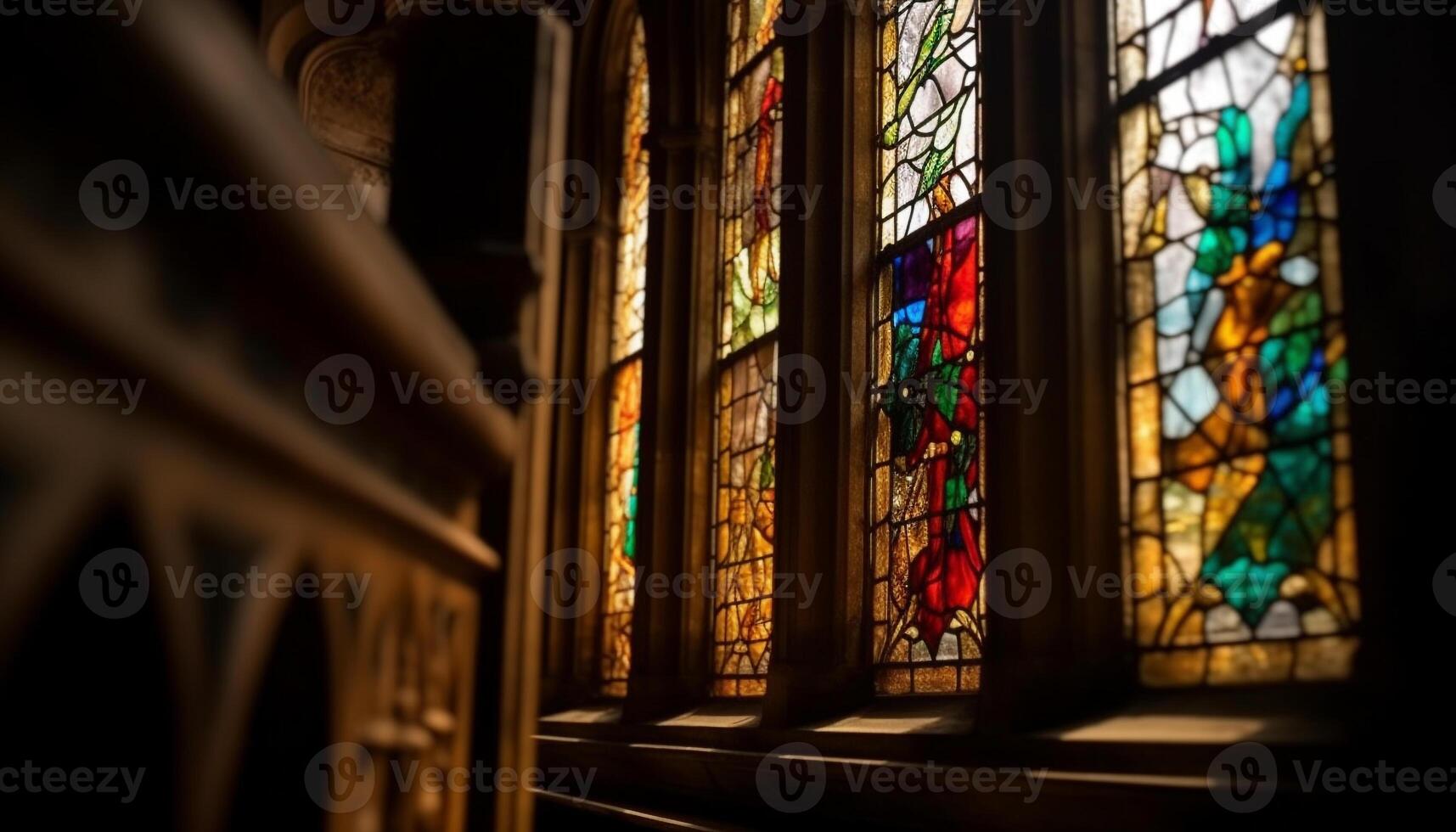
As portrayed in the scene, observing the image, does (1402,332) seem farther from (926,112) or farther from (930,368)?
(926,112)

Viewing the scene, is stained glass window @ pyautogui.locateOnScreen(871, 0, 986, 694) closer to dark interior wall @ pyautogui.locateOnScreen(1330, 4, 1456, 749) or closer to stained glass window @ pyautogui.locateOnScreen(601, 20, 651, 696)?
dark interior wall @ pyautogui.locateOnScreen(1330, 4, 1456, 749)

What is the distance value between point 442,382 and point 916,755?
3.12 meters

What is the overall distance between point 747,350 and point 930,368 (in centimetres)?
155

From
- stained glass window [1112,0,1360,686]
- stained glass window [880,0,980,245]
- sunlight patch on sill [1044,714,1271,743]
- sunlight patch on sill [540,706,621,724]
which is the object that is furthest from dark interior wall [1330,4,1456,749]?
sunlight patch on sill [540,706,621,724]

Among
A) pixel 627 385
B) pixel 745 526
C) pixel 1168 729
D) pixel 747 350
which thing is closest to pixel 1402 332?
pixel 1168 729

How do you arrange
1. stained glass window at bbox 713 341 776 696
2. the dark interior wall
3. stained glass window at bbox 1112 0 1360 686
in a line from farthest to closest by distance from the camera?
stained glass window at bbox 713 341 776 696 → stained glass window at bbox 1112 0 1360 686 → the dark interior wall

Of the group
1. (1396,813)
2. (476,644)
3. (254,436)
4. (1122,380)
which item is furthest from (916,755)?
(254,436)

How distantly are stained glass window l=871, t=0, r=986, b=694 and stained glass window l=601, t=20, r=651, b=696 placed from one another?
2.01 m

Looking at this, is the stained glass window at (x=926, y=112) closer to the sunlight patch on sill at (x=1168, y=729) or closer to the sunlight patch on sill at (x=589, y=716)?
the sunlight patch on sill at (x=1168, y=729)

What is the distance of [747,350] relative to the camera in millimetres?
5809

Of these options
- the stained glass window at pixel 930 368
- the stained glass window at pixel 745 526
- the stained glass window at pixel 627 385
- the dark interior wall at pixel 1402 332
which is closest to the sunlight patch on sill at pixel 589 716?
the stained glass window at pixel 627 385

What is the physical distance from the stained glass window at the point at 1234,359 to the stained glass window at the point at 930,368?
701 mm

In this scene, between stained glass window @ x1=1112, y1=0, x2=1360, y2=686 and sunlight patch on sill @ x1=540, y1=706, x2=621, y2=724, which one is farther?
sunlight patch on sill @ x1=540, y1=706, x2=621, y2=724

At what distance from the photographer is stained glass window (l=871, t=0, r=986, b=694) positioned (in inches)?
160
